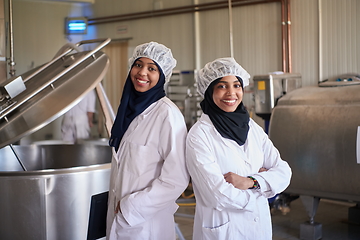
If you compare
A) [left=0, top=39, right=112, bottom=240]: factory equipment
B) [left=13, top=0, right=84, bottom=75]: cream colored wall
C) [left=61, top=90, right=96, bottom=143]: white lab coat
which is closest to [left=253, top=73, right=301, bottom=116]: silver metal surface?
[left=61, top=90, right=96, bottom=143]: white lab coat

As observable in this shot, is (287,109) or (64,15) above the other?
(64,15)

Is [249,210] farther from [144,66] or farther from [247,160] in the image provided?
[144,66]

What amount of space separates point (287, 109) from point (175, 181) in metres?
2.16

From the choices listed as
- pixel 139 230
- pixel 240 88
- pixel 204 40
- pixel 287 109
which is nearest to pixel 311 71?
pixel 204 40

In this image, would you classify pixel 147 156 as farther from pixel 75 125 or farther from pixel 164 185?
pixel 75 125

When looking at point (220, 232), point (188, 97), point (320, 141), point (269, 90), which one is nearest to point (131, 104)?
point (220, 232)

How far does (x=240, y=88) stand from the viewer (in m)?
1.70

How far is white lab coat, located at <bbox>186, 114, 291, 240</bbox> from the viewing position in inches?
60.1

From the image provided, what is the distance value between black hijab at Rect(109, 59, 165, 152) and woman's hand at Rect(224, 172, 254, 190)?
416 mm

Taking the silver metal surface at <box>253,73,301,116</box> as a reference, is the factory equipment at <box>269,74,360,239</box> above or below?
below

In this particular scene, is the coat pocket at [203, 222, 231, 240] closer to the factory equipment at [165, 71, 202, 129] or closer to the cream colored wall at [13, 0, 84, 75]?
the factory equipment at [165, 71, 202, 129]

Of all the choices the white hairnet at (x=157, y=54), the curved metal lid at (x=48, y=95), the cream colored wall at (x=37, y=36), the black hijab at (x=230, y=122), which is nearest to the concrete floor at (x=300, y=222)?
the curved metal lid at (x=48, y=95)

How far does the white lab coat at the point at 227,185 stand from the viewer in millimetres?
1525

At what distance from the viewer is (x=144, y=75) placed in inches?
64.9
